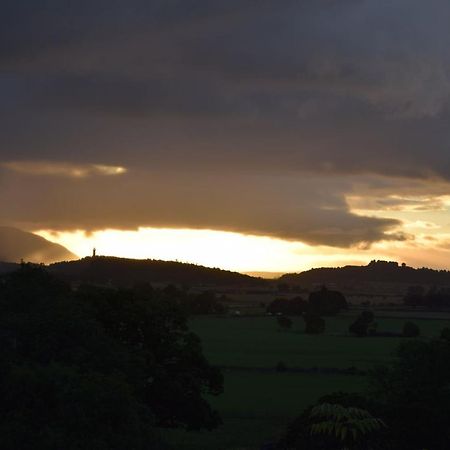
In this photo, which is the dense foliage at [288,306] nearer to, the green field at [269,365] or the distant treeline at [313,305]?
the distant treeline at [313,305]

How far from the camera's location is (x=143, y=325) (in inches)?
1921

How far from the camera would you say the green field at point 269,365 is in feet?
194

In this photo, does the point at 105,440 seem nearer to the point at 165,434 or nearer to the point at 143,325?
the point at 143,325

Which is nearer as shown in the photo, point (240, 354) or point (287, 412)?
point (287, 412)

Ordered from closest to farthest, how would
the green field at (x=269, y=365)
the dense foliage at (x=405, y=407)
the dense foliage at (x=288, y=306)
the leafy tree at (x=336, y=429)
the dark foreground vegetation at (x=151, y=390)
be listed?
the dark foreground vegetation at (x=151, y=390) → the leafy tree at (x=336, y=429) → the dense foliage at (x=405, y=407) → the green field at (x=269, y=365) → the dense foliage at (x=288, y=306)

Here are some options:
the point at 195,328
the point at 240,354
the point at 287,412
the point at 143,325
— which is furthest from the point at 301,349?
the point at 143,325

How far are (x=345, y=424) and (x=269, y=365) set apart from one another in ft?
234

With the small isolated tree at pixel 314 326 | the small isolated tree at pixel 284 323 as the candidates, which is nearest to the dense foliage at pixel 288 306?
the small isolated tree at pixel 284 323

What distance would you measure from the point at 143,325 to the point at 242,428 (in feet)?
51.9

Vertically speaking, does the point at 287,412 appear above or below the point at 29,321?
below

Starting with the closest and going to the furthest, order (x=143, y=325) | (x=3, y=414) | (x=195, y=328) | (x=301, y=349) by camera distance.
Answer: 1. (x=3, y=414)
2. (x=143, y=325)
3. (x=301, y=349)
4. (x=195, y=328)

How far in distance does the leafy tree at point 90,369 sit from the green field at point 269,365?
5279 mm

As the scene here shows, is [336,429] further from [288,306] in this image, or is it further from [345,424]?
[288,306]

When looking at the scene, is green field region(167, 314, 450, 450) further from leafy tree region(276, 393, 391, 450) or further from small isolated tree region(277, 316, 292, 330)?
leafy tree region(276, 393, 391, 450)
